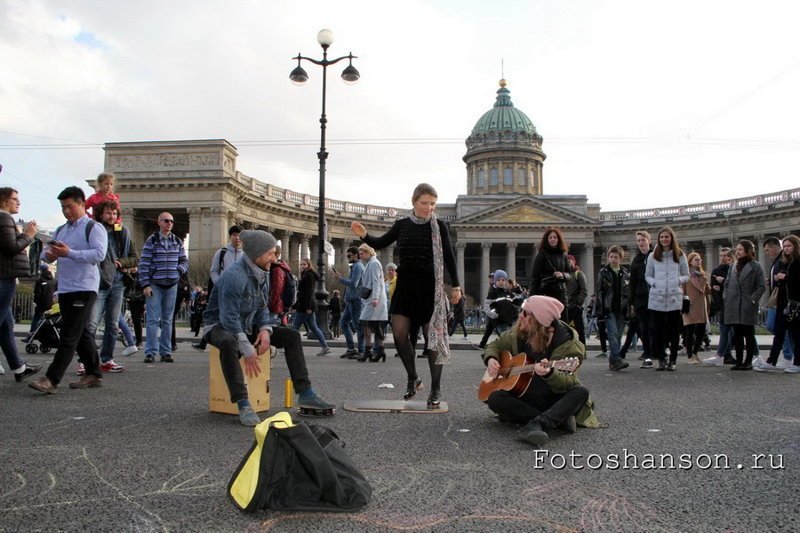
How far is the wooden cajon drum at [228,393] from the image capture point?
17.4ft

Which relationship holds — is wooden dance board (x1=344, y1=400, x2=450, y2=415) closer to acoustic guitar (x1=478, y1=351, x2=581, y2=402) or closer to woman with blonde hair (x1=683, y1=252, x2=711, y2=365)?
acoustic guitar (x1=478, y1=351, x2=581, y2=402)

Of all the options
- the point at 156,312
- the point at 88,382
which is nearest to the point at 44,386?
the point at 88,382

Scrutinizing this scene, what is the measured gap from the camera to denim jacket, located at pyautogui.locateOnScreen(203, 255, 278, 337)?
16.7ft

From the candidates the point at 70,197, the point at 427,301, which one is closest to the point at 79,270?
the point at 70,197

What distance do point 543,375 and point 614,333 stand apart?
592cm

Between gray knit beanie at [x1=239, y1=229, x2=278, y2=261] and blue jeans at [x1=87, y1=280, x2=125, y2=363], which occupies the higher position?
gray knit beanie at [x1=239, y1=229, x2=278, y2=261]

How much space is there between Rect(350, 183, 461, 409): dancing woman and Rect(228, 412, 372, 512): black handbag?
269cm

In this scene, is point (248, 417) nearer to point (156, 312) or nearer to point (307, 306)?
point (156, 312)

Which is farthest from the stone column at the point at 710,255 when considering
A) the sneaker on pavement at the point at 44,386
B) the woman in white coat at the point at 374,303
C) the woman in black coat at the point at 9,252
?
the sneaker on pavement at the point at 44,386

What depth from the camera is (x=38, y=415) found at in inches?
206

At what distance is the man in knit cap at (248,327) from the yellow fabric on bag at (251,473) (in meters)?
1.80

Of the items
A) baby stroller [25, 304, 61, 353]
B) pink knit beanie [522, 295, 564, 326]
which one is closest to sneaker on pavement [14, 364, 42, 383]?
baby stroller [25, 304, 61, 353]

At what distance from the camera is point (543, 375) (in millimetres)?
4676

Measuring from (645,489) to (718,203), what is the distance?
215ft
